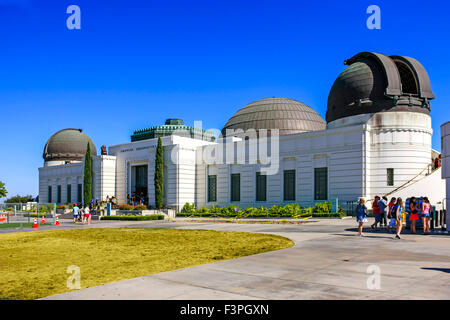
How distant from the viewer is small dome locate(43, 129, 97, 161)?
68.6m

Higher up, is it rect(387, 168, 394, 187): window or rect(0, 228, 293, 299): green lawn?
rect(387, 168, 394, 187): window

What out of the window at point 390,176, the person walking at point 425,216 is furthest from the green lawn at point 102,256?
the window at point 390,176

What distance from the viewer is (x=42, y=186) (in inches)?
2557

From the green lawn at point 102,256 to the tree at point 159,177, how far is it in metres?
23.9

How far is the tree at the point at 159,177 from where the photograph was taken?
44.2m

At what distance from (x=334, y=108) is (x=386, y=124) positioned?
5.79 meters

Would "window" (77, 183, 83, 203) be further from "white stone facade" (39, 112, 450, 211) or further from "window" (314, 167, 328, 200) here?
"window" (314, 167, 328, 200)

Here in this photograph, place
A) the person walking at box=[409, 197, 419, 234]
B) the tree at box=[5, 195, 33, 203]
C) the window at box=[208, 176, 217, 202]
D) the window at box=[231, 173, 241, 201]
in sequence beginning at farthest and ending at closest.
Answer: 1. the tree at box=[5, 195, 33, 203]
2. the window at box=[208, 176, 217, 202]
3. the window at box=[231, 173, 241, 201]
4. the person walking at box=[409, 197, 419, 234]

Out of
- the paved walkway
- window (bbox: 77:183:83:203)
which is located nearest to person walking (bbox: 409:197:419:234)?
the paved walkway

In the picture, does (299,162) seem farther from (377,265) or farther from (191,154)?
(377,265)

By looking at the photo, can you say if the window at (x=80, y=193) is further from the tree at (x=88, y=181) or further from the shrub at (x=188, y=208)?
the shrub at (x=188, y=208)

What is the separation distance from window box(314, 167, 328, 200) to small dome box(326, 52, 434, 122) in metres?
5.48

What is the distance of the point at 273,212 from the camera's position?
3506 cm

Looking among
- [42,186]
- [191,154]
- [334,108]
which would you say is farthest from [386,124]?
[42,186]
